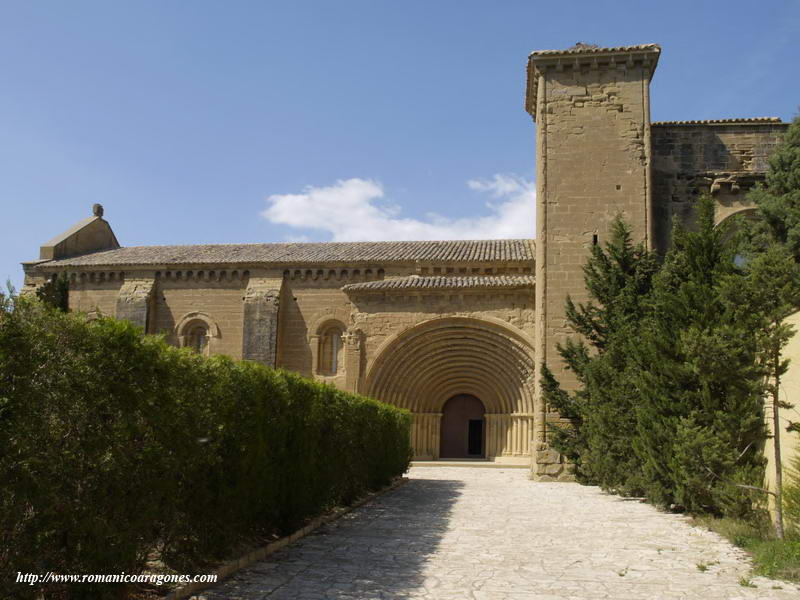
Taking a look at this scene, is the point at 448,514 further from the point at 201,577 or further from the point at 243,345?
the point at 243,345

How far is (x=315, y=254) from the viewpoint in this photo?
2794cm

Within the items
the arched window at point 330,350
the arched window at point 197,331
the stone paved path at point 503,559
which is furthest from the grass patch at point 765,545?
the arched window at point 197,331

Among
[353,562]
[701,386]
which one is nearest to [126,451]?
[353,562]

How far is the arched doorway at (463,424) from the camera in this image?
1033 inches

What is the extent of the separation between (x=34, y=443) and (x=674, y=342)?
26.7ft

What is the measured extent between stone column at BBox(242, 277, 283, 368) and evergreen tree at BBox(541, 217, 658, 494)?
11.4m

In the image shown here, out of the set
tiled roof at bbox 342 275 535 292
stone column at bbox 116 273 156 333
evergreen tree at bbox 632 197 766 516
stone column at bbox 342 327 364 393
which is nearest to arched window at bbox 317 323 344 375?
stone column at bbox 342 327 364 393

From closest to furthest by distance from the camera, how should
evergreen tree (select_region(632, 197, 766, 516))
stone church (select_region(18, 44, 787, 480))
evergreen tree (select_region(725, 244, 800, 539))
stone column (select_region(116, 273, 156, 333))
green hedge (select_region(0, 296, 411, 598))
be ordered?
green hedge (select_region(0, 296, 411, 598))
evergreen tree (select_region(725, 244, 800, 539))
evergreen tree (select_region(632, 197, 766, 516))
stone church (select_region(18, 44, 787, 480))
stone column (select_region(116, 273, 156, 333))

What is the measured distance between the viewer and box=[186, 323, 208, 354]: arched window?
27767 millimetres

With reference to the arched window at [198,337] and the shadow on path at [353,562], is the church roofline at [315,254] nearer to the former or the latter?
the arched window at [198,337]

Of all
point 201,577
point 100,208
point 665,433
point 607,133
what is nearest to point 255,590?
point 201,577

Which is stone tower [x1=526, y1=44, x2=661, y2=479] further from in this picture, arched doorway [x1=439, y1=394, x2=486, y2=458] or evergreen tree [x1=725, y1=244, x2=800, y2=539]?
evergreen tree [x1=725, y1=244, x2=800, y2=539]

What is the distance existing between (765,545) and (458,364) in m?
17.1

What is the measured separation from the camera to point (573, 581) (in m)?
6.18
